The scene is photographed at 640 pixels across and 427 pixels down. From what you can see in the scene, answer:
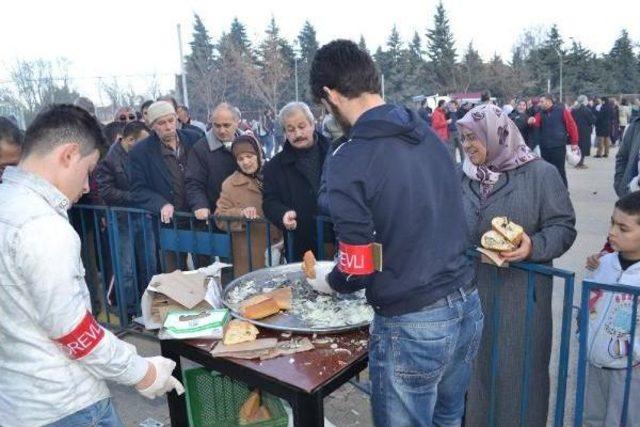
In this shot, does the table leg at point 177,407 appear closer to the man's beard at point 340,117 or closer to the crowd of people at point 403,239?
the crowd of people at point 403,239

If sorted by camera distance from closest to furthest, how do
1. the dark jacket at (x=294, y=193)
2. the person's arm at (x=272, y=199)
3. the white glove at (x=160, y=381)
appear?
1. the white glove at (x=160, y=381)
2. the person's arm at (x=272, y=199)
3. the dark jacket at (x=294, y=193)

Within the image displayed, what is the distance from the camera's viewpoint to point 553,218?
8.08 ft

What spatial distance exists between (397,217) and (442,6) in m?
64.5

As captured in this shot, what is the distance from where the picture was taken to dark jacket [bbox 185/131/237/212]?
4430mm

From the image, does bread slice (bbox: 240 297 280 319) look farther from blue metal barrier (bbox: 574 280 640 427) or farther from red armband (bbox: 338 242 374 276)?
blue metal barrier (bbox: 574 280 640 427)

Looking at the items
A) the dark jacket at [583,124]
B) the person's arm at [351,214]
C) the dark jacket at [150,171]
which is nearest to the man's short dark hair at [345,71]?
the person's arm at [351,214]

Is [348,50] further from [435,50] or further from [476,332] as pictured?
[435,50]

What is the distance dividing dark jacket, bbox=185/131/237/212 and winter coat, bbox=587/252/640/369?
3.01 m

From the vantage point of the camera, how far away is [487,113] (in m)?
2.59

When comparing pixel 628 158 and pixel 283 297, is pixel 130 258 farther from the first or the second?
pixel 628 158

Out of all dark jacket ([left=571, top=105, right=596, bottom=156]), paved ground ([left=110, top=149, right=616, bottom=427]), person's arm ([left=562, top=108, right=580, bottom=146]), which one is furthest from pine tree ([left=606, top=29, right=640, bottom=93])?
paved ground ([left=110, top=149, right=616, bottom=427])

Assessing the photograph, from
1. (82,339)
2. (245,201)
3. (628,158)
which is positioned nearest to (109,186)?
(245,201)

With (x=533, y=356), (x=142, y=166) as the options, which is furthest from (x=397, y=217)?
(x=142, y=166)

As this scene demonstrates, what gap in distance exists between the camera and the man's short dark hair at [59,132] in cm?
173
